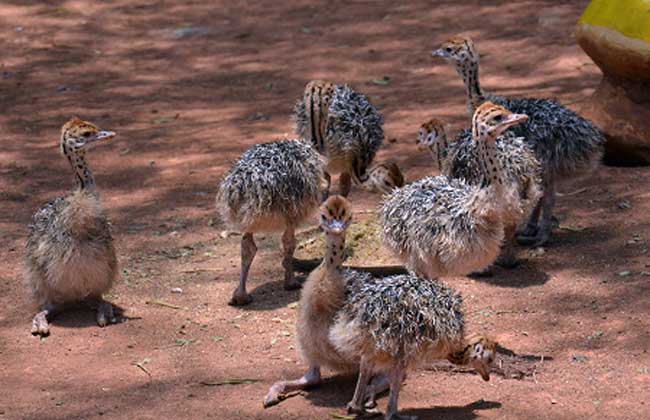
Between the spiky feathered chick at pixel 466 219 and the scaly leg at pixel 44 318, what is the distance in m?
2.31

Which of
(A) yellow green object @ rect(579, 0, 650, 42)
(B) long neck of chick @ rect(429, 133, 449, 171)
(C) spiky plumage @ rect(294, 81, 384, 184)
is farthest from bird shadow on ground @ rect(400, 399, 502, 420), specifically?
(A) yellow green object @ rect(579, 0, 650, 42)

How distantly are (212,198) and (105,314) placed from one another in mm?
2436

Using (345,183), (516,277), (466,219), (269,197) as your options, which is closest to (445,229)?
(466,219)

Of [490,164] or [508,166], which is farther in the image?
[508,166]

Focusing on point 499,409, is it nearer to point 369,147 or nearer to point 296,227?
point 296,227

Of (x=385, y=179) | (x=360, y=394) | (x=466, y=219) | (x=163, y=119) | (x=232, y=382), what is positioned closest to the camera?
(x=360, y=394)

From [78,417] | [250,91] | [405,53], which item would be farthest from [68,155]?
→ [405,53]

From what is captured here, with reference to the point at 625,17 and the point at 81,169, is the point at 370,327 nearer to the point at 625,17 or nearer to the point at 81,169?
the point at 81,169

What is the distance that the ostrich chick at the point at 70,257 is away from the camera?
24.9ft

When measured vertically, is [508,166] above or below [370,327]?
above

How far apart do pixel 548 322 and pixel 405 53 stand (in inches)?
268

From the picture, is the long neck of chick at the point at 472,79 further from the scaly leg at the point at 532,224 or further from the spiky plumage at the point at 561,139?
the scaly leg at the point at 532,224

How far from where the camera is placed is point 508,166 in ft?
26.2

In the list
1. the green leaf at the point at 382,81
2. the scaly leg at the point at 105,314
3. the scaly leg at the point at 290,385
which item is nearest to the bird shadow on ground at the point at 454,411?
the scaly leg at the point at 290,385
